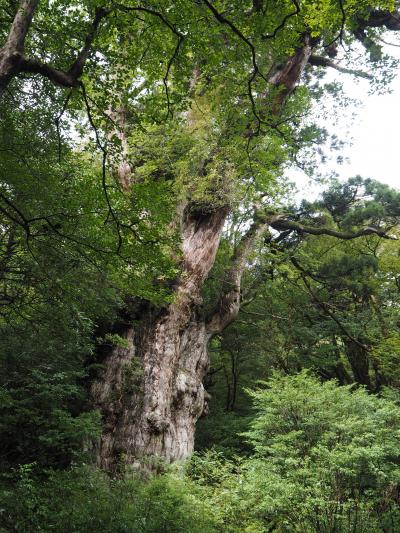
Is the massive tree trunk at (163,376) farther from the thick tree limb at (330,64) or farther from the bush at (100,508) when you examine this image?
the thick tree limb at (330,64)

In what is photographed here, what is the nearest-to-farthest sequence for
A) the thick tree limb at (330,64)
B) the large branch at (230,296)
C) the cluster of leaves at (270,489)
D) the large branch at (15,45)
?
the large branch at (15,45)
the cluster of leaves at (270,489)
the large branch at (230,296)
the thick tree limb at (330,64)

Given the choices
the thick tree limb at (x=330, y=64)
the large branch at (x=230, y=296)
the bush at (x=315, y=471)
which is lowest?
the bush at (x=315, y=471)

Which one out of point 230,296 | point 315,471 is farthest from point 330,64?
point 315,471

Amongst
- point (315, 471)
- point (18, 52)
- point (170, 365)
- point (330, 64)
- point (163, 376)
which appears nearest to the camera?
point (18, 52)

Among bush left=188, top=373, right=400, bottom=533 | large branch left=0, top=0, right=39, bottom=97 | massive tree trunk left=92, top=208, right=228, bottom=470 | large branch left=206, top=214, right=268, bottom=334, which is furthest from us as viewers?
large branch left=206, top=214, right=268, bottom=334

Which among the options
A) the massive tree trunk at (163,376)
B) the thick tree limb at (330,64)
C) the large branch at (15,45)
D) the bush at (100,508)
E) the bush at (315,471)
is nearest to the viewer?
the large branch at (15,45)

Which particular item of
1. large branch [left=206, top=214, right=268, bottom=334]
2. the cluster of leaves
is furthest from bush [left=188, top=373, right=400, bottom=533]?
large branch [left=206, top=214, right=268, bottom=334]

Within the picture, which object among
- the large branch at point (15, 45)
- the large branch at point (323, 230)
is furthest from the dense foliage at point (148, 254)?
the large branch at point (323, 230)

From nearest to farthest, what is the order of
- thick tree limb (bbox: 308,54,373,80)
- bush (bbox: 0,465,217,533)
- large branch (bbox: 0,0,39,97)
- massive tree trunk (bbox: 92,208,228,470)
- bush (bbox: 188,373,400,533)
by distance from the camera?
1. large branch (bbox: 0,0,39,97)
2. bush (bbox: 0,465,217,533)
3. bush (bbox: 188,373,400,533)
4. massive tree trunk (bbox: 92,208,228,470)
5. thick tree limb (bbox: 308,54,373,80)

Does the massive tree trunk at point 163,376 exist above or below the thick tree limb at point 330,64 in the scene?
below

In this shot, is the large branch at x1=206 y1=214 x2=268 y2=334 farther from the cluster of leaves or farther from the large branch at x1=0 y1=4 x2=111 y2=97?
the large branch at x1=0 y1=4 x2=111 y2=97

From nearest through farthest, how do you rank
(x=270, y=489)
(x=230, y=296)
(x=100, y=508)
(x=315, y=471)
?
(x=100, y=508) < (x=270, y=489) < (x=315, y=471) < (x=230, y=296)

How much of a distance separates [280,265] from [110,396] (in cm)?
667

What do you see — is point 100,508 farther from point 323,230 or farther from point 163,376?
point 323,230
